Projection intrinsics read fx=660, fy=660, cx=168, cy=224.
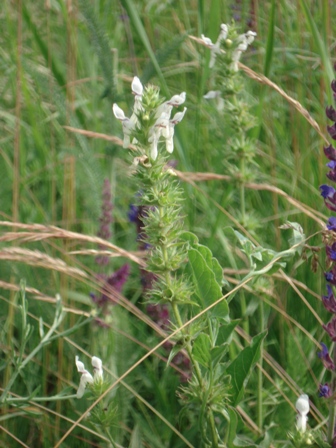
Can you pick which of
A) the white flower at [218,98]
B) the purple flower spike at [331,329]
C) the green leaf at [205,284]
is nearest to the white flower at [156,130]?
the green leaf at [205,284]

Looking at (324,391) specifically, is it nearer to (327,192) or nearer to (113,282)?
(327,192)

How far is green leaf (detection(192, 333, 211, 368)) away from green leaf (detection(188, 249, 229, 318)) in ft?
0.20

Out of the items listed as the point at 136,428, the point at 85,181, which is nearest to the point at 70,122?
the point at 85,181

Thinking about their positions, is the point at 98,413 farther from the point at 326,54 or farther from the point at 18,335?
the point at 326,54

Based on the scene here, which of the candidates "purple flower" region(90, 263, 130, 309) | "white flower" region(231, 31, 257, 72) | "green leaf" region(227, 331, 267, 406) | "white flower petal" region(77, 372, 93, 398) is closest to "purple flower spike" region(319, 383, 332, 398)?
"green leaf" region(227, 331, 267, 406)

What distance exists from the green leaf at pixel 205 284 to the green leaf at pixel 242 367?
0.07 metres

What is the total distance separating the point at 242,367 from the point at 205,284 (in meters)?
0.15

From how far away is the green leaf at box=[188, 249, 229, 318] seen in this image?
1.04 metres

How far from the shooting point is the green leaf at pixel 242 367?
107 centimetres

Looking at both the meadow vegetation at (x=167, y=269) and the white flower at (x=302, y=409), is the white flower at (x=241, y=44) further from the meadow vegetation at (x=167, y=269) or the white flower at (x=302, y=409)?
the white flower at (x=302, y=409)

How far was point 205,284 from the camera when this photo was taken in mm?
1070

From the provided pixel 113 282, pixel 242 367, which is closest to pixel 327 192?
pixel 242 367

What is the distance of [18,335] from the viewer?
1.91 m

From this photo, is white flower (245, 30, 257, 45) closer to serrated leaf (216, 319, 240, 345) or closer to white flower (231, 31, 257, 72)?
white flower (231, 31, 257, 72)
